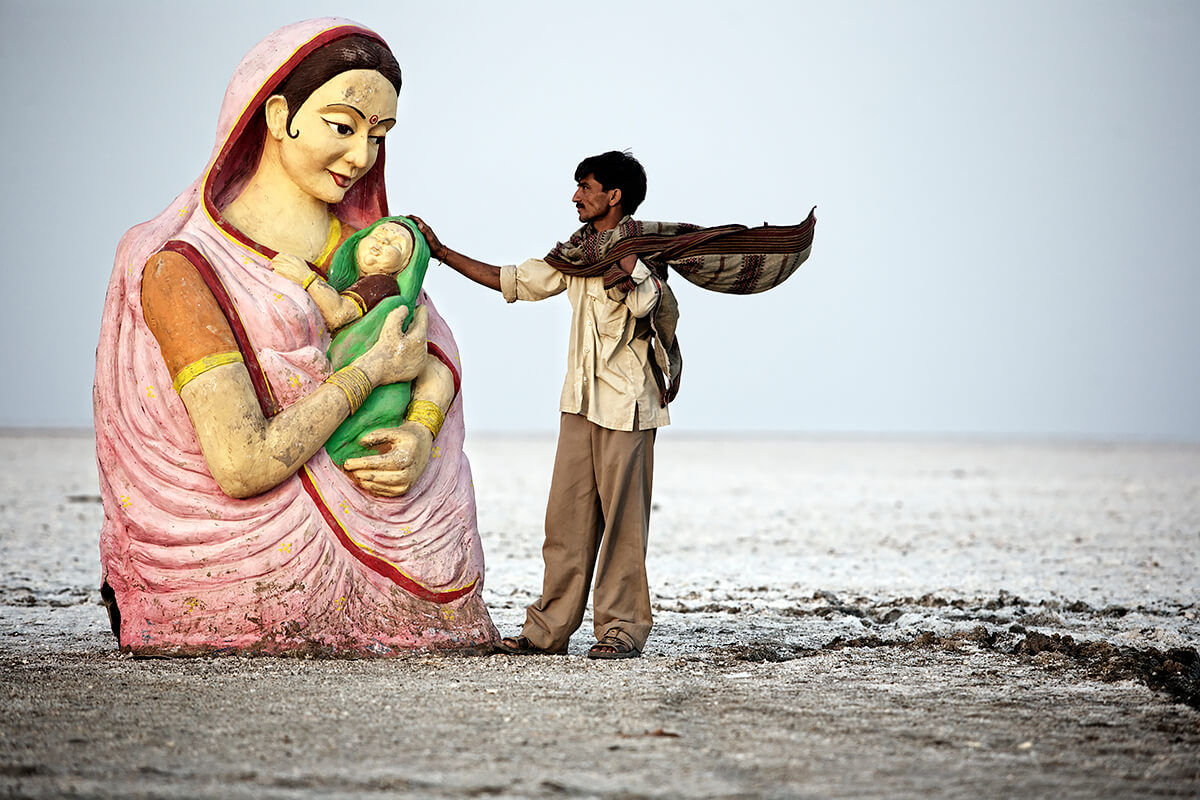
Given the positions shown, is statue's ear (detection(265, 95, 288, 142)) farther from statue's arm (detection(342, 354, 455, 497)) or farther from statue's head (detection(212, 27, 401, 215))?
statue's arm (detection(342, 354, 455, 497))

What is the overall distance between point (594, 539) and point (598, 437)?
43 cm

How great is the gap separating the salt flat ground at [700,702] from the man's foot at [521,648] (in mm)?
173

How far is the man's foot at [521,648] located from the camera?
5480 millimetres

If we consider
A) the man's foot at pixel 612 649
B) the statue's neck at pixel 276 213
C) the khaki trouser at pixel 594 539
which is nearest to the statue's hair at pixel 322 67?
the statue's neck at pixel 276 213

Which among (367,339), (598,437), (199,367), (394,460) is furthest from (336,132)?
(598,437)

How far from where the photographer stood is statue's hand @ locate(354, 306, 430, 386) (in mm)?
5285

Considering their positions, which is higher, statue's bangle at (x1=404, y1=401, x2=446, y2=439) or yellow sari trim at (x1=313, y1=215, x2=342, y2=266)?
yellow sari trim at (x1=313, y1=215, x2=342, y2=266)

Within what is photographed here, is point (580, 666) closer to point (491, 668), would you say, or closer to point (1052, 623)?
point (491, 668)

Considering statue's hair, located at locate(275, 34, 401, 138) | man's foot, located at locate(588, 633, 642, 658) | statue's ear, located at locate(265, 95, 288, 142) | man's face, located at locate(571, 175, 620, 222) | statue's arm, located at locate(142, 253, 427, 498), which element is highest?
statue's hair, located at locate(275, 34, 401, 138)

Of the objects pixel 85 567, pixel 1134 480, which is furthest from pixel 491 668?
pixel 1134 480

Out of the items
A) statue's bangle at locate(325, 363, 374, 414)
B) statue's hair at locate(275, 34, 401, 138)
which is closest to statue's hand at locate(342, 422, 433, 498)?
statue's bangle at locate(325, 363, 374, 414)

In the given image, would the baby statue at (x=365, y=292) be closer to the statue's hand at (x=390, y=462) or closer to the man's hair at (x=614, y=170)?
the statue's hand at (x=390, y=462)

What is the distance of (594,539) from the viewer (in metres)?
5.61

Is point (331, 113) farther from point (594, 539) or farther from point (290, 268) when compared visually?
point (594, 539)
